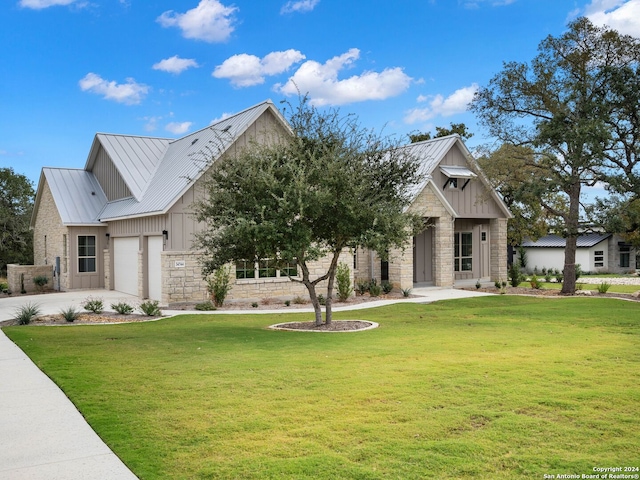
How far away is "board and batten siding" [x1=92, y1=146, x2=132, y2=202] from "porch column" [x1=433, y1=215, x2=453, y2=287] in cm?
1287

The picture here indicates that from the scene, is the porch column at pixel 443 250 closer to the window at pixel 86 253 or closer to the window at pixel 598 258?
the window at pixel 86 253

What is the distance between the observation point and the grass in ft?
16.9

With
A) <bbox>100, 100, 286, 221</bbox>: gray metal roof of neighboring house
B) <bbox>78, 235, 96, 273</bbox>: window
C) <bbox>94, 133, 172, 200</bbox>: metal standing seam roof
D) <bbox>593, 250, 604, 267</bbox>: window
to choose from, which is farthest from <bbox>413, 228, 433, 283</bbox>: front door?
<bbox>593, 250, 604, 267</bbox>: window

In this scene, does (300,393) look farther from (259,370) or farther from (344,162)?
(344,162)

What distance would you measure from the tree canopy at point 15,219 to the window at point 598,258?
38.0 m

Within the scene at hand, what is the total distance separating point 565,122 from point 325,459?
20.4 m

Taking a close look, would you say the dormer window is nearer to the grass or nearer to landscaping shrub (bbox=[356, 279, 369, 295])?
landscaping shrub (bbox=[356, 279, 369, 295])

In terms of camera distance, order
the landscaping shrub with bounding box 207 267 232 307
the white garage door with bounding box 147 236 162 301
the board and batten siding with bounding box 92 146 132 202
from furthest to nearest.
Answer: the board and batten siding with bounding box 92 146 132 202 → the white garage door with bounding box 147 236 162 301 → the landscaping shrub with bounding box 207 267 232 307

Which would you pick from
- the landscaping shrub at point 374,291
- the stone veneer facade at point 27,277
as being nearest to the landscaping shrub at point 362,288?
the landscaping shrub at point 374,291

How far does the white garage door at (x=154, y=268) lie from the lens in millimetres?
20641

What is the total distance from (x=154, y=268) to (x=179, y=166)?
4389 millimetres

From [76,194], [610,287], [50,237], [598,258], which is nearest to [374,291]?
[610,287]

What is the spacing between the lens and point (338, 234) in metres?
13.3

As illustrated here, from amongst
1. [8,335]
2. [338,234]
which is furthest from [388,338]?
[8,335]
